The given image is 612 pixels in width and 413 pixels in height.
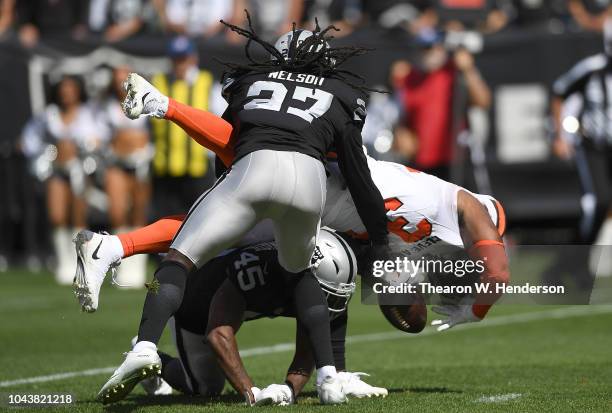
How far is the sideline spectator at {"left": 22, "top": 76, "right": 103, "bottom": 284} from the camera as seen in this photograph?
12719mm

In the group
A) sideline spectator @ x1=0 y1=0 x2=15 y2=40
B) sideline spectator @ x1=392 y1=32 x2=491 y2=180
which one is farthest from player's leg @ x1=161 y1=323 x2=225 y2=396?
sideline spectator @ x1=0 y1=0 x2=15 y2=40

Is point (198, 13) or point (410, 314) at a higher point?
point (198, 13)

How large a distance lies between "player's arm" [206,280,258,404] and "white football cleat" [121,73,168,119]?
0.81 m

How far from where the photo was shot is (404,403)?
5523mm

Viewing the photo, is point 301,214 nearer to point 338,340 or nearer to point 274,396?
point 274,396

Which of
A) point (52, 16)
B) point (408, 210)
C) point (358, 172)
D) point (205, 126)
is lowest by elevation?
point (408, 210)

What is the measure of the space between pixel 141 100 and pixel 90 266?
2.34ft

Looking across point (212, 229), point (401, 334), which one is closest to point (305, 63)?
point (212, 229)

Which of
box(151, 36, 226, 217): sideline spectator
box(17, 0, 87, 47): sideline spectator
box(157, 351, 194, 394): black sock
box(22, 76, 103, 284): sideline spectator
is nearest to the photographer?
box(157, 351, 194, 394): black sock

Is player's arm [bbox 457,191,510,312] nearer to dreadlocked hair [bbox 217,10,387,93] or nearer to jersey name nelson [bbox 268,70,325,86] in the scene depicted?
dreadlocked hair [bbox 217,10,387,93]

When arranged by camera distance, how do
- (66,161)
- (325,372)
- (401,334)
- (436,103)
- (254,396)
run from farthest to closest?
(66,161)
(436,103)
(401,334)
(254,396)
(325,372)

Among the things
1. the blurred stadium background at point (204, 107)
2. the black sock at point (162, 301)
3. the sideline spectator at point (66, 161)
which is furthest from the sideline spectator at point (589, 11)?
the black sock at point (162, 301)

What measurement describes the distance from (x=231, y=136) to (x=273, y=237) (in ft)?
1.93

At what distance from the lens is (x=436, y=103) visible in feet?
38.3
